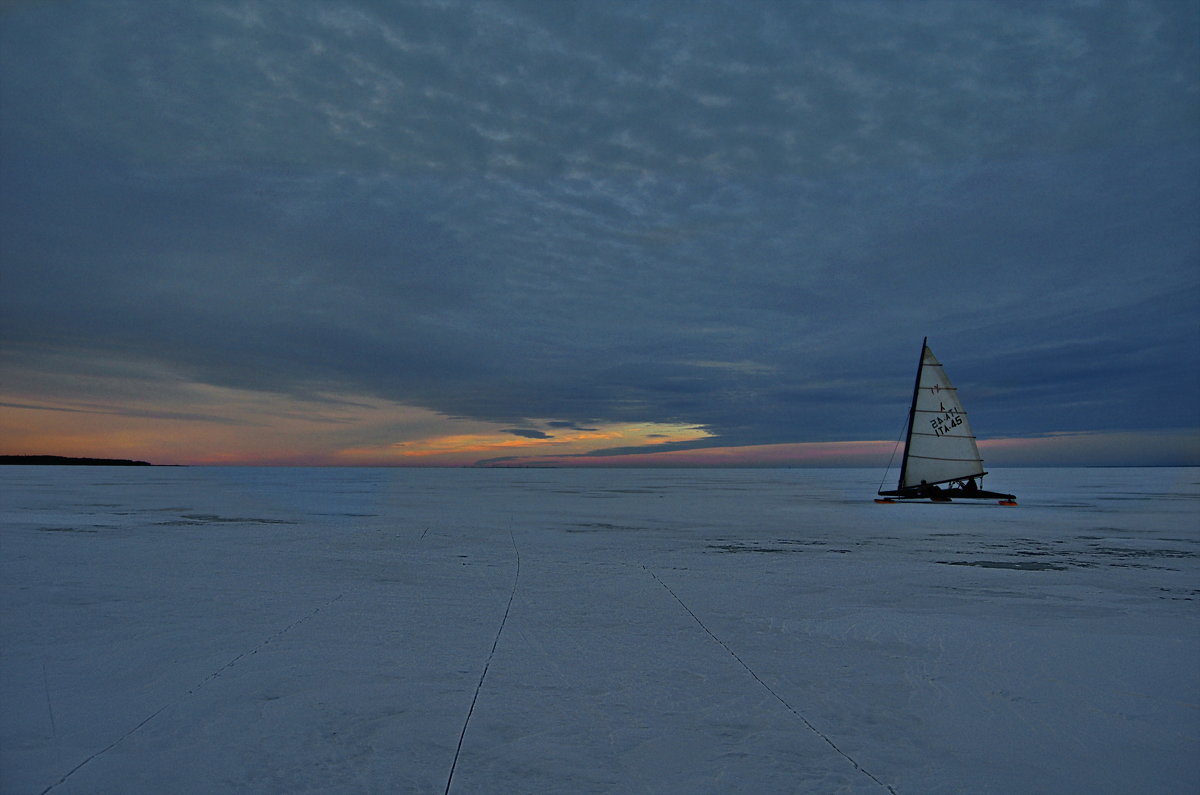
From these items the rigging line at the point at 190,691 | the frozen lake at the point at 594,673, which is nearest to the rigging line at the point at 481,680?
the frozen lake at the point at 594,673

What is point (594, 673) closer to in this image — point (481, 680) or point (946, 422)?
point (481, 680)

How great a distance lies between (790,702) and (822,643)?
2041 mm

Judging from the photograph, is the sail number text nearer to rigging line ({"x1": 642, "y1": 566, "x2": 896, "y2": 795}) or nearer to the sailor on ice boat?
the sailor on ice boat

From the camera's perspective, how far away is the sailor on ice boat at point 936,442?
102 ft

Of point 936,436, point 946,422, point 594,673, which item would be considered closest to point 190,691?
point 594,673

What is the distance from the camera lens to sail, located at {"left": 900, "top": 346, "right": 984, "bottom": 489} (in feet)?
102

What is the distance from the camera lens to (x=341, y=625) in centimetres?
816

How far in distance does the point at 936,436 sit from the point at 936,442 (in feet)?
0.93

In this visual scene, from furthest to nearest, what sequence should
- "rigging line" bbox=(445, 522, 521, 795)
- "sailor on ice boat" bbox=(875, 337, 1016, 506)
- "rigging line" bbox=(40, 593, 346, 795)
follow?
1. "sailor on ice boat" bbox=(875, 337, 1016, 506)
2. "rigging line" bbox=(445, 522, 521, 795)
3. "rigging line" bbox=(40, 593, 346, 795)

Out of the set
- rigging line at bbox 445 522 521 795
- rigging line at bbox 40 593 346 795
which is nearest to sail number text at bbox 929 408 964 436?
rigging line at bbox 445 522 521 795

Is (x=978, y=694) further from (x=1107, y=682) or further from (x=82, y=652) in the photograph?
(x=82, y=652)

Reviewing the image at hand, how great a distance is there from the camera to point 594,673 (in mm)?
6453

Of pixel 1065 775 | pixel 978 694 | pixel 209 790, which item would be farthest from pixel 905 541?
pixel 209 790

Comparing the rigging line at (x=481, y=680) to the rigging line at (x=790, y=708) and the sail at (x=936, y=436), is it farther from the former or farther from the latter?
the sail at (x=936, y=436)
